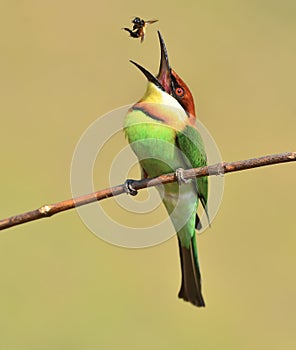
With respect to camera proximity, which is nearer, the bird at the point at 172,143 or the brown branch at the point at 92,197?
the brown branch at the point at 92,197

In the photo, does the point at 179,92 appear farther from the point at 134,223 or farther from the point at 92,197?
the point at 134,223

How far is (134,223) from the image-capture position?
2.85 metres

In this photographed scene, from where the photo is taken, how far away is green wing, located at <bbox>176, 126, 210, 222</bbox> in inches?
70.7

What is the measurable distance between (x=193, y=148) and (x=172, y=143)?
46 millimetres

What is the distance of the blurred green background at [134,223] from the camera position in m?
2.76

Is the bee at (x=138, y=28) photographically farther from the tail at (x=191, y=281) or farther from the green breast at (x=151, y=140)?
the tail at (x=191, y=281)

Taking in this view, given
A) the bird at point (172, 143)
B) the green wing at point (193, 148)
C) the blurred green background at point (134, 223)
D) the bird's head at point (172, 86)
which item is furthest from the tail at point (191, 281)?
the blurred green background at point (134, 223)

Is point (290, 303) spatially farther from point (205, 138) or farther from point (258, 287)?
point (205, 138)

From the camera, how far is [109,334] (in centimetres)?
272

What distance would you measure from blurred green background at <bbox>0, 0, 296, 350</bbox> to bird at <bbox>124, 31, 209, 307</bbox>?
2.88 ft

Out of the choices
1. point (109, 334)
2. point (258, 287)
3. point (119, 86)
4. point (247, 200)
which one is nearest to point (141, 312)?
point (109, 334)

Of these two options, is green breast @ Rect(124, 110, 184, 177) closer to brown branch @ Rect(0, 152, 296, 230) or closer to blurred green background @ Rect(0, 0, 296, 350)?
brown branch @ Rect(0, 152, 296, 230)

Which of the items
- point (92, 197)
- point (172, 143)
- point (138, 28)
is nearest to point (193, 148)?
point (172, 143)

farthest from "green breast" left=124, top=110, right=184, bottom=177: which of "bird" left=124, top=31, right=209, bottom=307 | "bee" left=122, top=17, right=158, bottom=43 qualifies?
"bee" left=122, top=17, right=158, bottom=43
